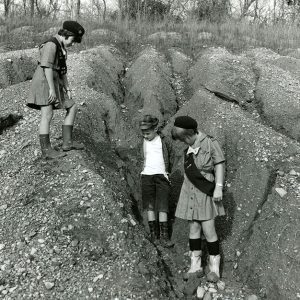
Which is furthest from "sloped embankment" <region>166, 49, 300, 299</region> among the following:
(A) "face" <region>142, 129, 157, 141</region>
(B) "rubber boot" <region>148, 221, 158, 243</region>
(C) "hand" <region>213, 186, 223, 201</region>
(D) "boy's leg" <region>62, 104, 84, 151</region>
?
(D) "boy's leg" <region>62, 104, 84, 151</region>

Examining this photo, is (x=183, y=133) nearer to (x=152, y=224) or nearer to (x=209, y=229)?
(x=209, y=229)

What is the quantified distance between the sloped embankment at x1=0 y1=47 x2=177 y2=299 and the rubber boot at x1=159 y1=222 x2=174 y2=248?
0.95 feet

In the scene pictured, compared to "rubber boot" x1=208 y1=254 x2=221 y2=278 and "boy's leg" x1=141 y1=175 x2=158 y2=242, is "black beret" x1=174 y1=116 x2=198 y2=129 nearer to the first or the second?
"boy's leg" x1=141 y1=175 x2=158 y2=242

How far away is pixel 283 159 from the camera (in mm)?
5355

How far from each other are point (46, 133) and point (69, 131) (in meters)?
0.32

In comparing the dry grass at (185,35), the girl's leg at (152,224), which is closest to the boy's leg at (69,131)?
the girl's leg at (152,224)

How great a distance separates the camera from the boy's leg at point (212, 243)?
13.1ft

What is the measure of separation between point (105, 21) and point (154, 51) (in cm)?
314

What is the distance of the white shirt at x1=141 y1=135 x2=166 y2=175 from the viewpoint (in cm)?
486

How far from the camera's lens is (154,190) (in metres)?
4.88

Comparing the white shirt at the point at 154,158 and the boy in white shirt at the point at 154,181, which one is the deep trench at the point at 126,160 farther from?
the white shirt at the point at 154,158

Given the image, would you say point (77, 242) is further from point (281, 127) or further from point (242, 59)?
point (242, 59)

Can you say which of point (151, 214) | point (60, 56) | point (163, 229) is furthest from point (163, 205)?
point (60, 56)

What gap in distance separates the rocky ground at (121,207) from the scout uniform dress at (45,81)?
2.66ft
